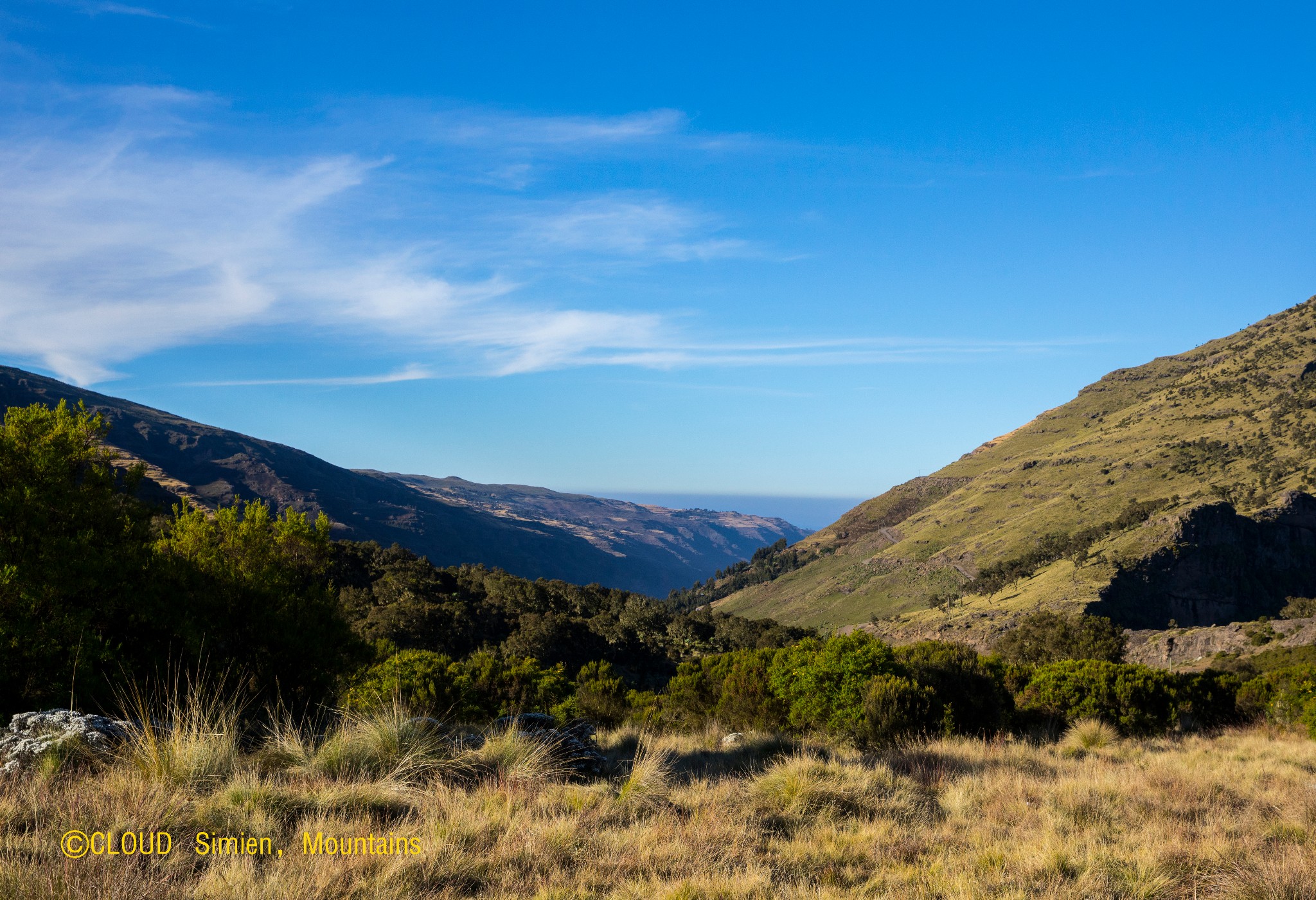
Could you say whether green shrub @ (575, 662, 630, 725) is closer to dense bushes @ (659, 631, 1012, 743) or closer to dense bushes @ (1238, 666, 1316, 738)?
dense bushes @ (659, 631, 1012, 743)

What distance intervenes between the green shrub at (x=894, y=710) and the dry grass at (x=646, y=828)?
147 inches

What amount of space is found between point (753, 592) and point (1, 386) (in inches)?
7244

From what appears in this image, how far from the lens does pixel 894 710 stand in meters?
12.2

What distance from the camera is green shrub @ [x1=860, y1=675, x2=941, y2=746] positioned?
12.1 m

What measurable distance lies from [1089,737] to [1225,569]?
339 feet

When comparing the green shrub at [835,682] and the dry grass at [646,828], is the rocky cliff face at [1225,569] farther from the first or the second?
the dry grass at [646,828]

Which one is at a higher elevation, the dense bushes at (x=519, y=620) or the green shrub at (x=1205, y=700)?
the green shrub at (x=1205, y=700)

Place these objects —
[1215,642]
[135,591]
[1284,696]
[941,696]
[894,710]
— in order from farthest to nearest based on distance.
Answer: [1215,642]
[1284,696]
[941,696]
[894,710]
[135,591]

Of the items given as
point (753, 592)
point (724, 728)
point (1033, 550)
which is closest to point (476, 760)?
point (724, 728)

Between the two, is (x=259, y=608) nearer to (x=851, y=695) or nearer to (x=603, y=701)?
(x=603, y=701)

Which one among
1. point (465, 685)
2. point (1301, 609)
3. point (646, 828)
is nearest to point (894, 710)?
point (646, 828)

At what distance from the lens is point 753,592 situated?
563 feet

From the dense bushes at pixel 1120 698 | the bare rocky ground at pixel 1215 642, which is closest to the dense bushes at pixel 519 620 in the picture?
the dense bushes at pixel 1120 698

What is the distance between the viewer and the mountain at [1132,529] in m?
87.0
